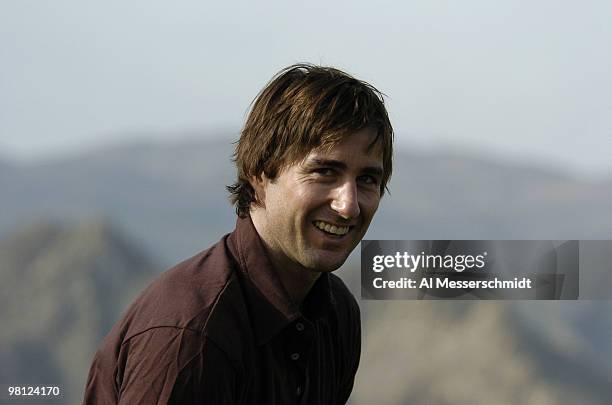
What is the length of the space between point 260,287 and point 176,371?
0.75ft

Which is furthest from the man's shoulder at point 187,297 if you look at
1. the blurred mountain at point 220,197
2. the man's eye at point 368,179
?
the blurred mountain at point 220,197

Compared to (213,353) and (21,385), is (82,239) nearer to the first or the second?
(21,385)

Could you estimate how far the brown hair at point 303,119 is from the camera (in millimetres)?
1362

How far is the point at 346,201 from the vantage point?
4.36ft

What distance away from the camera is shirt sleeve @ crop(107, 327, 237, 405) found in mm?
1181

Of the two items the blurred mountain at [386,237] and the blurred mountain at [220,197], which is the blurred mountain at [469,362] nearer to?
the blurred mountain at [386,237]

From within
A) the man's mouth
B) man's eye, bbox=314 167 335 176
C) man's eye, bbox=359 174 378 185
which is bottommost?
the man's mouth

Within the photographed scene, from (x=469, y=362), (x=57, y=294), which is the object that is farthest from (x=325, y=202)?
(x=57, y=294)

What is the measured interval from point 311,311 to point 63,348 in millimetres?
1576

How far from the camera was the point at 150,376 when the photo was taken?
1187 millimetres

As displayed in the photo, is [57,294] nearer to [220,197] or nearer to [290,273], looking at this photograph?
[220,197]

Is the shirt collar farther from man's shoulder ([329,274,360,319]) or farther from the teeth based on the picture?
→ man's shoulder ([329,274,360,319])

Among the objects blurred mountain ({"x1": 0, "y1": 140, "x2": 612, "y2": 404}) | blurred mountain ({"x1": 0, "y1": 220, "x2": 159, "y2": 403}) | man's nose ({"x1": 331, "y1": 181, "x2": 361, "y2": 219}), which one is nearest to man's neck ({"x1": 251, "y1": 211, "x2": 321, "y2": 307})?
man's nose ({"x1": 331, "y1": 181, "x2": 361, "y2": 219})

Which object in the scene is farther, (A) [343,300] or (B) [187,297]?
(A) [343,300]
